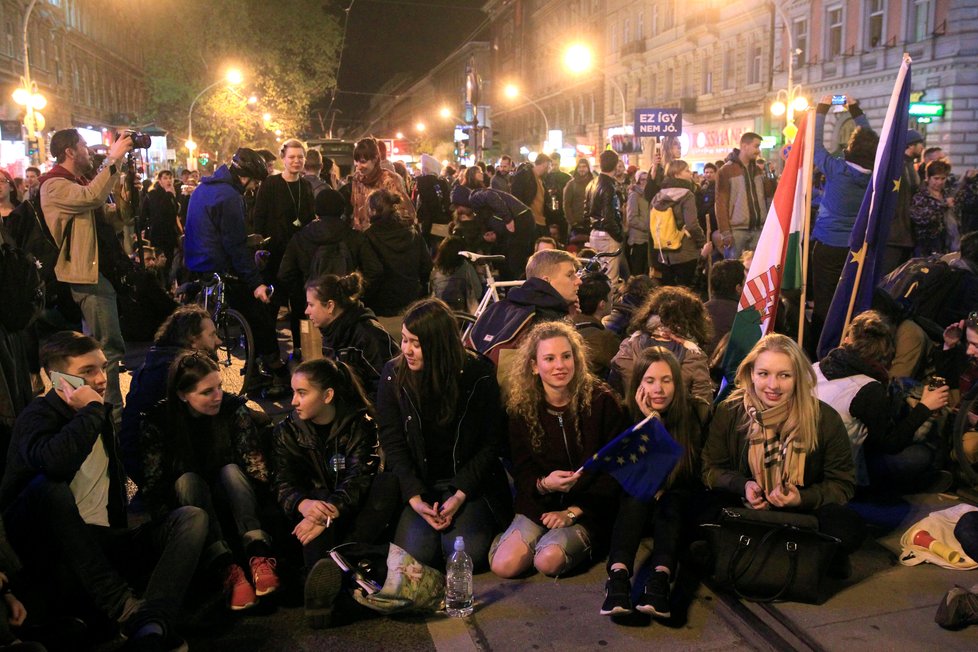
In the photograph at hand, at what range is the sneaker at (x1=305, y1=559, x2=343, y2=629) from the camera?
4109 millimetres

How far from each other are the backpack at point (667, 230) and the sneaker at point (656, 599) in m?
7.41

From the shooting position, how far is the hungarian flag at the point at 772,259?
6086mm

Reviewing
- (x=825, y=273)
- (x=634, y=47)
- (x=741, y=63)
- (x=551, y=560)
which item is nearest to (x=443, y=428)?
(x=551, y=560)

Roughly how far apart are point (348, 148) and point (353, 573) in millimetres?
24625

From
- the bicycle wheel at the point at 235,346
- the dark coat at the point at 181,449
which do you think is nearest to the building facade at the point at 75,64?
the bicycle wheel at the point at 235,346

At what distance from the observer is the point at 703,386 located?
5.34 metres

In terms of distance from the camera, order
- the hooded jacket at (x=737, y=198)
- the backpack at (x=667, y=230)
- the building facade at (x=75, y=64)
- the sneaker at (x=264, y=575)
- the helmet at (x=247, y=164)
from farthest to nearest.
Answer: the building facade at (x=75, y=64)
the backpack at (x=667, y=230)
the hooded jacket at (x=737, y=198)
the helmet at (x=247, y=164)
the sneaker at (x=264, y=575)

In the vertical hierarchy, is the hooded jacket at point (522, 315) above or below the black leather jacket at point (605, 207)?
below

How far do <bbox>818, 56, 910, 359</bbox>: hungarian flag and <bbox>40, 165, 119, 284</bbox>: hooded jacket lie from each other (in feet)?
16.7

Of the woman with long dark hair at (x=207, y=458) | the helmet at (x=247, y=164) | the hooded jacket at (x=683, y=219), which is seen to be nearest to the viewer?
→ the woman with long dark hair at (x=207, y=458)

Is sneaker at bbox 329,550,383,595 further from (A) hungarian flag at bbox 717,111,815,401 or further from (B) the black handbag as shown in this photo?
(A) hungarian flag at bbox 717,111,815,401

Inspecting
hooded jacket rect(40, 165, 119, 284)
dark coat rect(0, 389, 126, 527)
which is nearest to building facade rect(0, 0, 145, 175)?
hooded jacket rect(40, 165, 119, 284)

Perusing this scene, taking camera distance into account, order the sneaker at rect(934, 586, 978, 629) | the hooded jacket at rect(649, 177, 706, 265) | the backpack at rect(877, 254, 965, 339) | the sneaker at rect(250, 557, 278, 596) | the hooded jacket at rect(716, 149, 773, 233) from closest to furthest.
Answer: the sneaker at rect(934, 586, 978, 629) → the sneaker at rect(250, 557, 278, 596) → the backpack at rect(877, 254, 965, 339) → the hooded jacket at rect(716, 149, 773, 233) → the hooded jacket at rect(649, 177, 706, 265)

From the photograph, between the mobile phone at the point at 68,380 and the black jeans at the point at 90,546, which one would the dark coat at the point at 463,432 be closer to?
the black jeans at the point at 90,546
